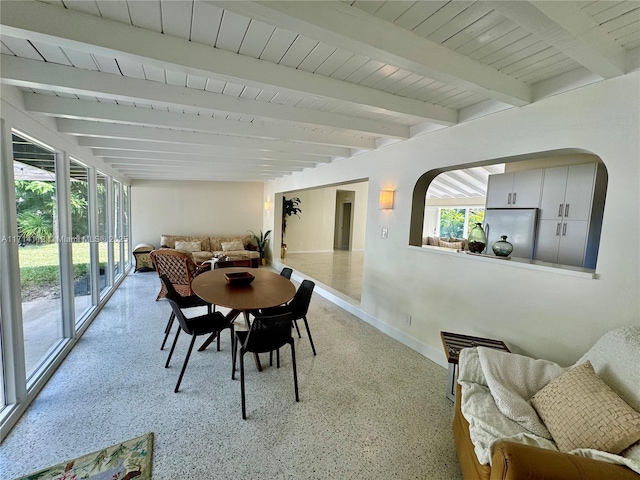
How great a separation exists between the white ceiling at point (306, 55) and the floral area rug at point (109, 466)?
225cm

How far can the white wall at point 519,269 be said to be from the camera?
1.65 meters

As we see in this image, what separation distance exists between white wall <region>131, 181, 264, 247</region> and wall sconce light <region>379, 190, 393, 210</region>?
5.71m

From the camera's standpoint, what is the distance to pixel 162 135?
9.94 feet

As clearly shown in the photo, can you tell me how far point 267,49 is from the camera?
1610mm

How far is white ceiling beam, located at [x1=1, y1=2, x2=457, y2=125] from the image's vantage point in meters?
1.24

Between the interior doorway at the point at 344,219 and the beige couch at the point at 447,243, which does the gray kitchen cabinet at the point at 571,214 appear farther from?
the interior doorway at the point at 344,219

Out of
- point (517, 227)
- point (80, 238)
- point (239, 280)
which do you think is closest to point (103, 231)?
point (80, 238)

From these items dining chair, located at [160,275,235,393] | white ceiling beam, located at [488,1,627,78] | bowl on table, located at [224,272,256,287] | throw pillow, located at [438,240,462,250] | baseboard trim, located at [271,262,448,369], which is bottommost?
baseboard trim, located at [271,262,448,369]

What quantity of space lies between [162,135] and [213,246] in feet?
16.1

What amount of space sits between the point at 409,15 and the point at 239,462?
262 centimetres

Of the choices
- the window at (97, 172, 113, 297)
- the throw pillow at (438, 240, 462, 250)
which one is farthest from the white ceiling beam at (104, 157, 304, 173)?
the throw pillow at (438, 240, 462, 250)

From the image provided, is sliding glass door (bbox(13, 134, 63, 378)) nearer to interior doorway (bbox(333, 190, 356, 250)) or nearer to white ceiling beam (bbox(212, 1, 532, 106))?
white ceiling beam (bbox(212, 1, 532, 106))

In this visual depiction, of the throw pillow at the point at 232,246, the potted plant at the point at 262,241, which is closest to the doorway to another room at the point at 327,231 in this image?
the potted plant at the point at 262,241

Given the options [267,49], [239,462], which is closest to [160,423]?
[239,462]
